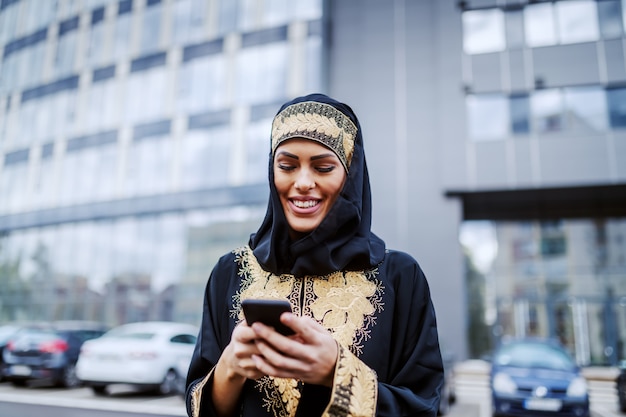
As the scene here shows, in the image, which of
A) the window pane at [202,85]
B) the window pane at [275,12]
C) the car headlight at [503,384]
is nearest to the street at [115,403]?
the car headlight at [503,384]

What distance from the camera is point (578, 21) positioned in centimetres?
1565

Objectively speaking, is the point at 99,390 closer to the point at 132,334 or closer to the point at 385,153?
the point at 132,334

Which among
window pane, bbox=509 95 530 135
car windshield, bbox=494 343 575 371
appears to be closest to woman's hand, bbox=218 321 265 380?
car windshield, bbox=494 343 575 371

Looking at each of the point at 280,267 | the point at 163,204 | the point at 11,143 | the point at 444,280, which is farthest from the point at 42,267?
the point at 280,267

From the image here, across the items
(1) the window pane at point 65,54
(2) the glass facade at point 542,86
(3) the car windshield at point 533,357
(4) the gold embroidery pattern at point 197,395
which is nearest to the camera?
(4) the gold embroidery pattern at point 197,395

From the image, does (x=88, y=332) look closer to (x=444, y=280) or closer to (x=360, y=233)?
(x=444, y=280)

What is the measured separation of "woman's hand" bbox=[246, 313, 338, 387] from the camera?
0.98m

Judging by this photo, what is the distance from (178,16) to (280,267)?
20.3 metres

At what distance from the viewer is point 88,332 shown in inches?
428

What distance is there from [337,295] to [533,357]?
7981 millimetres

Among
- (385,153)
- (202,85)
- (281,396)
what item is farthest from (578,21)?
(281,396)

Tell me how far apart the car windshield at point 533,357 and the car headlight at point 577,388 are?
38 centimetres

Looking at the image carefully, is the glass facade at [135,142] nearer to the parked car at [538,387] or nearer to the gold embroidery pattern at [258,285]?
the parked car at [538,387]

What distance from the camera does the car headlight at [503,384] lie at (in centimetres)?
755
